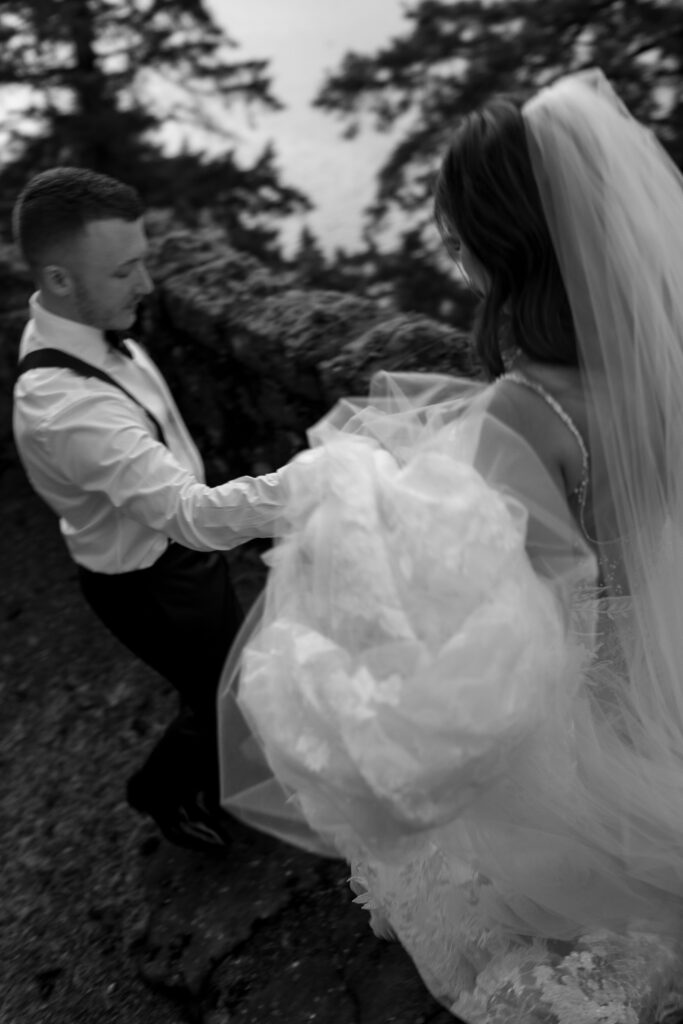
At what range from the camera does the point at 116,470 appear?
270 centimetres

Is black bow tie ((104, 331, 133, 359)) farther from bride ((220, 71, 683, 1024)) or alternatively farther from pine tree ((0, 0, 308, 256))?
pine tree ((0, 0, 308, 256))

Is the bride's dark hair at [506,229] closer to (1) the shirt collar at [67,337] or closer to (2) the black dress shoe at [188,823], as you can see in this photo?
(1) the shirt collar at [67,337]

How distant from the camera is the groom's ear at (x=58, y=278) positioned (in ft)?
9.55

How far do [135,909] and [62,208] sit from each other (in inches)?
77.4

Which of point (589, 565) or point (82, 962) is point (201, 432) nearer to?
point (82, 962)

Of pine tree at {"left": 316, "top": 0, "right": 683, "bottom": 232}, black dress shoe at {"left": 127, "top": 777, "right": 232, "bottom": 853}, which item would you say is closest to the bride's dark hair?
black dress shoe at {"left": 127, "top": 777, "right": 232, "bottom": 853}

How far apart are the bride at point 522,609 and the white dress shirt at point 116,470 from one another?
0.30 meters

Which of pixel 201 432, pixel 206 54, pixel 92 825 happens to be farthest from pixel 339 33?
pixel 92 825

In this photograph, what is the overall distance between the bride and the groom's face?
0.91 m

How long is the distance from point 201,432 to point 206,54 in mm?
6145

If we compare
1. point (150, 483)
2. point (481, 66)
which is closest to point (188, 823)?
point (150, 483)

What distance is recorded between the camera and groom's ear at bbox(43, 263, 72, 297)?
2.91 meters

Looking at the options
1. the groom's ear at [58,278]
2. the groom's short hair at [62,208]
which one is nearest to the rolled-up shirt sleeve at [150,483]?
the groom's ear at [58,278]

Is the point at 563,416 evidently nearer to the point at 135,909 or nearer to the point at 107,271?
the point at 107,271
